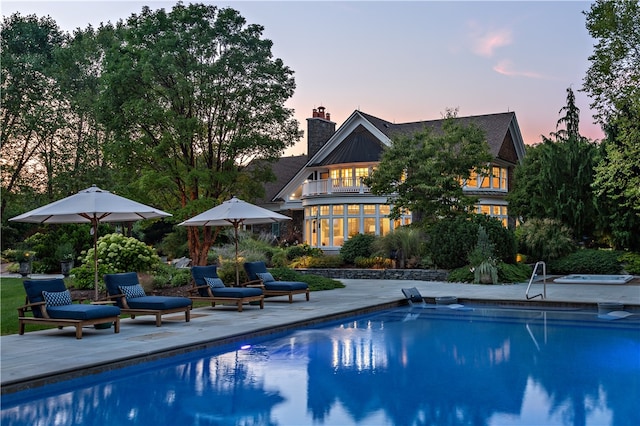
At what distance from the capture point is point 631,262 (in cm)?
2244

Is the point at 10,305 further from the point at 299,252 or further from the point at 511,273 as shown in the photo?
the point at 511,273

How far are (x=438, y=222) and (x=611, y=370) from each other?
1434 cm

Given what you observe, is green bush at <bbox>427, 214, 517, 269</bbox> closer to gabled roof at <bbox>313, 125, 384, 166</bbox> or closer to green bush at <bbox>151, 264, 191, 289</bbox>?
green bush at <bbox>151, 264, 191, 289</bbox>

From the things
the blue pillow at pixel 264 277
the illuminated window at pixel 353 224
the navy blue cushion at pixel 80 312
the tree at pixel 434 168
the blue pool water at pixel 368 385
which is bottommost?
the blue pool water at pixel 368 385

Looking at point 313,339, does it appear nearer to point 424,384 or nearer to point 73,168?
point 424,384

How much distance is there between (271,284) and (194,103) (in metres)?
9.39

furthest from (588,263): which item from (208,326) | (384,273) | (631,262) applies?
(208,326)

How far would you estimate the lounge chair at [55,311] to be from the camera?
32.6 ft

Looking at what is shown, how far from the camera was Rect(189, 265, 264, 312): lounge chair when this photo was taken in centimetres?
1384

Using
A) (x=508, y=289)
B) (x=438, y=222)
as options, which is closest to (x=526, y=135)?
(x=438, y=222)

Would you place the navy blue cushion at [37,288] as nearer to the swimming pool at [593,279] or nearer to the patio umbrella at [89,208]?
the patio umbrella at [89,208]

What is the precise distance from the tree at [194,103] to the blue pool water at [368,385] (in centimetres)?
1217

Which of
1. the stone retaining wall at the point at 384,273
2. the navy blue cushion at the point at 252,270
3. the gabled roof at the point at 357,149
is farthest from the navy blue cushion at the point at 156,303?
the gabled roof at the point at 357,149

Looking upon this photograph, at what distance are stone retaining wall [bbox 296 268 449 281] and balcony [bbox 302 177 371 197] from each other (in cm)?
912
